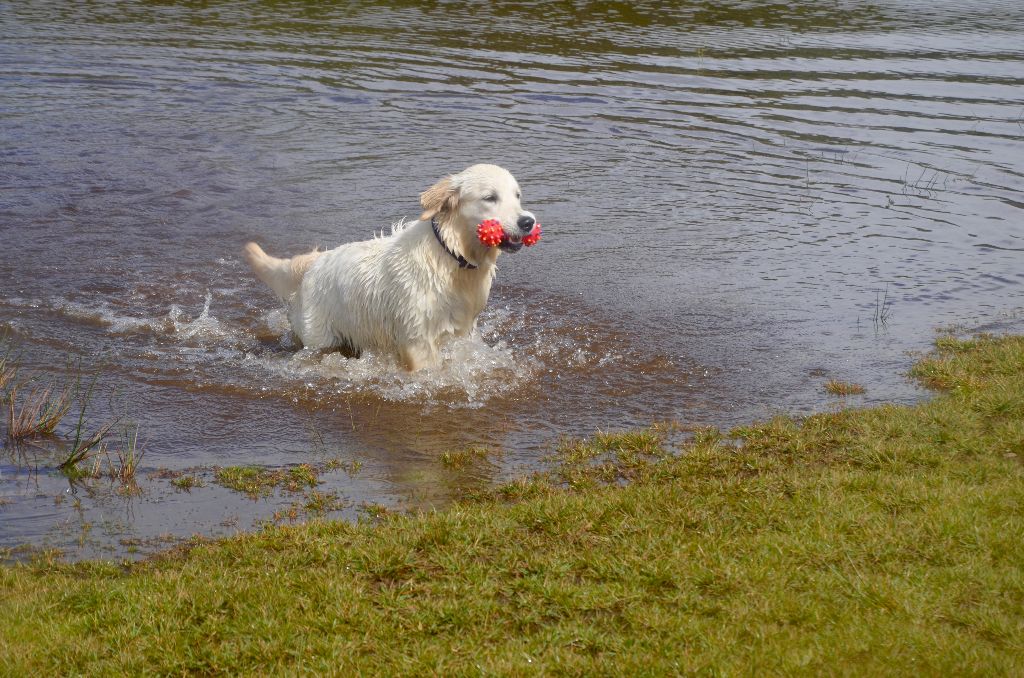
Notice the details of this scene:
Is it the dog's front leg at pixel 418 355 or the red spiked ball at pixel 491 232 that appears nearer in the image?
the red spiked ball at pixel 491 232

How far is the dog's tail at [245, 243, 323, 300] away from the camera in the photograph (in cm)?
1017

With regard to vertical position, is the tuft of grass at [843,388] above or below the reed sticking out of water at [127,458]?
above

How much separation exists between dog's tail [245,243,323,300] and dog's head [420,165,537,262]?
177 cm

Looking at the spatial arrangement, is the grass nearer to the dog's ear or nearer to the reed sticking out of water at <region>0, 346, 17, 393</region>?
the reed sticking out of water at <region>0, 346, 17, 393</region>

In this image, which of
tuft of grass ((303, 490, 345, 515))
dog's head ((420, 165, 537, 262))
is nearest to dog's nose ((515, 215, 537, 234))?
dog's head ((420, 165, 537, 262))

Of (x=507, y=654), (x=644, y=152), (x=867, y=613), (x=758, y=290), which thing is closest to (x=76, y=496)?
(x=507, y=654)

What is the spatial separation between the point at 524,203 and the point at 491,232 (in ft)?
19.6

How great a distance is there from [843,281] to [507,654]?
312 inches

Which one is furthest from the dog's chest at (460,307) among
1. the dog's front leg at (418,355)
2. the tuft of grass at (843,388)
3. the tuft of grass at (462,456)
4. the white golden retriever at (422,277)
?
the tuft of grass at (843,388)

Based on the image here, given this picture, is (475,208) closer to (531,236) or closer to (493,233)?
(493,233)

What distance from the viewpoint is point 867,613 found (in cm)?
526

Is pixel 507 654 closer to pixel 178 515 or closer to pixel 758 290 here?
pixel 178 515

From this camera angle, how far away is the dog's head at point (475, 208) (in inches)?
339

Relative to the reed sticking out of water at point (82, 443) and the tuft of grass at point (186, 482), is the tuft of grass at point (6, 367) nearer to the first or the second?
the reed sticking out of water at point (82, 443)
